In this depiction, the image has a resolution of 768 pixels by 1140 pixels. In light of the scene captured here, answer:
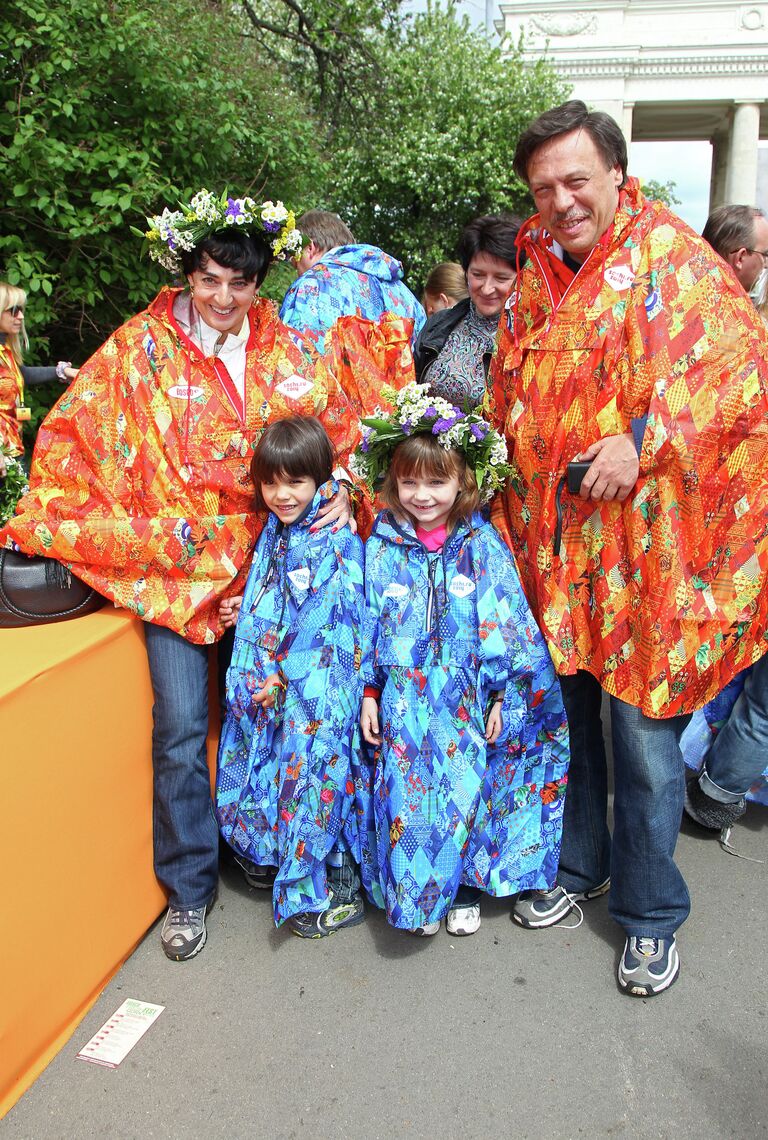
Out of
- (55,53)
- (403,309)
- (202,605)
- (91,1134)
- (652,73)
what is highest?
(652,73)

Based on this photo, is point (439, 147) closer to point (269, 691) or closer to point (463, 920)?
point (269, 691)

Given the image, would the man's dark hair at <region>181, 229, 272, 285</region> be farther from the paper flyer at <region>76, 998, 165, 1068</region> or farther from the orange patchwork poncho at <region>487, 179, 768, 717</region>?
the paper flyer at <region>76, 998, 165, 1068</region>

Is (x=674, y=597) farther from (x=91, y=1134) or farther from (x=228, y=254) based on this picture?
(x=91, y=1134)

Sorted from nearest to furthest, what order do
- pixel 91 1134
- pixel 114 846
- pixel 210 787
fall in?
pixel 91 1134, pixel 114 846, pixel 210 787

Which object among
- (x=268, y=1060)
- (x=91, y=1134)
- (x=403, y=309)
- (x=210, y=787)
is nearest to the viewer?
(x=91, y=1134)

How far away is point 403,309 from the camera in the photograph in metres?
3.53

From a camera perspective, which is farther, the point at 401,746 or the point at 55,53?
the point at 55,53

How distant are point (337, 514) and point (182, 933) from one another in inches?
50.5

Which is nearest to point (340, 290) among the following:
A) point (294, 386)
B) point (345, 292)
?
point (345, 292)

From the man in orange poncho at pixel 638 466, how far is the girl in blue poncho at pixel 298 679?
58 cm

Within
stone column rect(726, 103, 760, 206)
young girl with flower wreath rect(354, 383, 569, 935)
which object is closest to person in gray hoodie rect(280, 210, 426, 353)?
young girl with flower wreath rect(354, 383, 569, 935)

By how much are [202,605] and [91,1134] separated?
1.26 meters

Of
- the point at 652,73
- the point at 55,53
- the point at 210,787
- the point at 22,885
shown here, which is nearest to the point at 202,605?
the point at 210,787

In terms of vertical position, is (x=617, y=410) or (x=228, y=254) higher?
(x=228, y=254)
